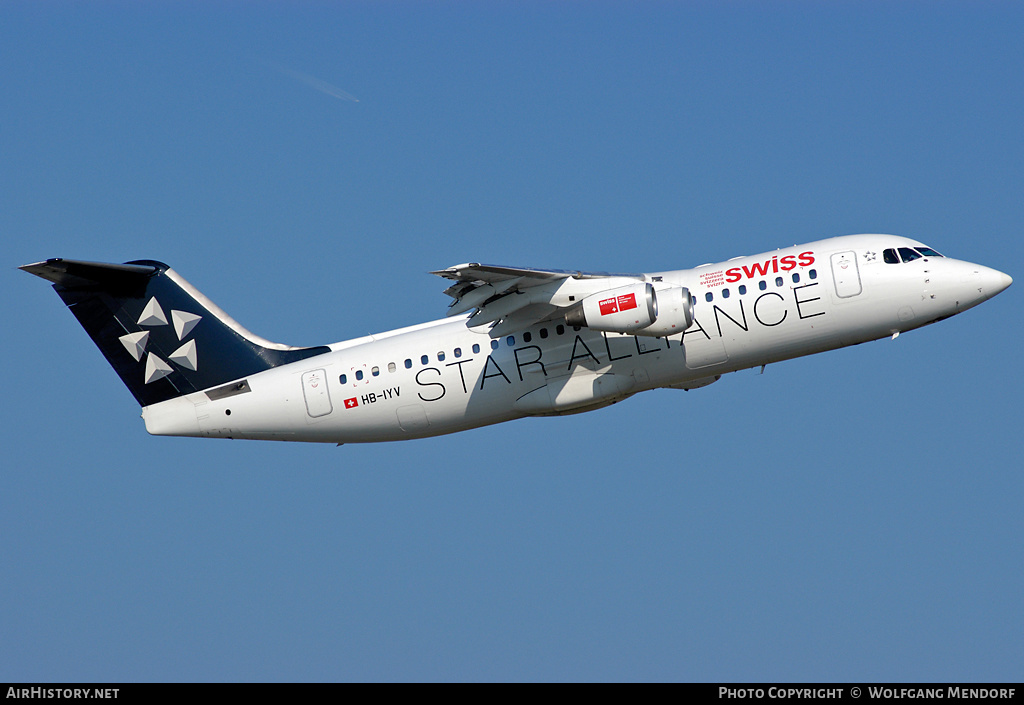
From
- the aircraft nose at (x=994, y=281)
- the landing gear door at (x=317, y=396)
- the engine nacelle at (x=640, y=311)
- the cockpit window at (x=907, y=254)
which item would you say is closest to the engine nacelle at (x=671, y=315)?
the engine nacelle at (x=640, y=311)

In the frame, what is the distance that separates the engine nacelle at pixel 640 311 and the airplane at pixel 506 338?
0.10ft

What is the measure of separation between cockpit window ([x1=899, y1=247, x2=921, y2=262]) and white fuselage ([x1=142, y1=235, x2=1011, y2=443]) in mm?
127

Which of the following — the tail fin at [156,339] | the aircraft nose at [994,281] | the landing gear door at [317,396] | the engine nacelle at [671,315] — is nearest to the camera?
the engine nacelle at [671,315]

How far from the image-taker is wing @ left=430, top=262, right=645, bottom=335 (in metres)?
23.3

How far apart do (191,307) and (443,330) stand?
6.18 metres

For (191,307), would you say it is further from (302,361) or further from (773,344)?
(773,344)

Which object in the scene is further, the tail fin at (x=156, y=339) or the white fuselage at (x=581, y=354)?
the tail fin at (x=156, y=339)

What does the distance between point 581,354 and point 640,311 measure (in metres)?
2.09

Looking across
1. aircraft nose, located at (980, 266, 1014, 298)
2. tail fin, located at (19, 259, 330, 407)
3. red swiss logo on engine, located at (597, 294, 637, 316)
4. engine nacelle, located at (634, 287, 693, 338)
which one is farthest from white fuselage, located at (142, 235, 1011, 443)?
red swiss logo on engine, located at (597, 294, 637, 316)

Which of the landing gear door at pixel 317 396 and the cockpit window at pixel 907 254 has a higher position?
the cockpit window at pixel 907 254

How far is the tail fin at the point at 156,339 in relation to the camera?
26297 mm

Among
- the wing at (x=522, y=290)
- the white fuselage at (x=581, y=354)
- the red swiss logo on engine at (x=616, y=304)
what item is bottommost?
the white fuselage at (x=581, y=354)

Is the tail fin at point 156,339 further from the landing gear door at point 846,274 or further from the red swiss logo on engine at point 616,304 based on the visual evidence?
the landing gear door at point 846,274

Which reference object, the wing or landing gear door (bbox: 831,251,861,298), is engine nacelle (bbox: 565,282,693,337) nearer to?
the wing
